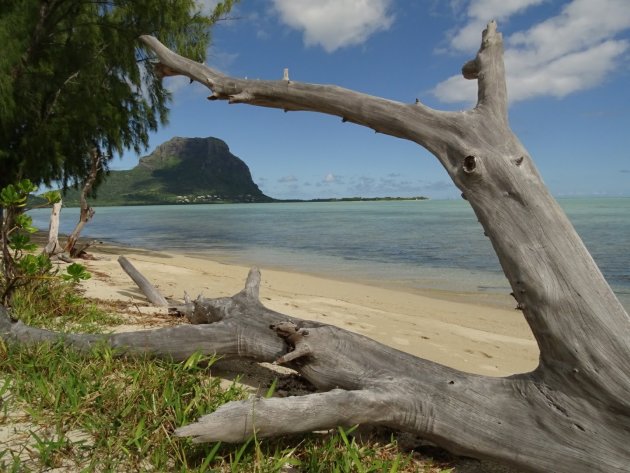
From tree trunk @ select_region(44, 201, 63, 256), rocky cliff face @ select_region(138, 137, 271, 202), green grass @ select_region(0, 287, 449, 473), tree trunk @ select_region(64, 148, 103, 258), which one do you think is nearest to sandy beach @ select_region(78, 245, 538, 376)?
tree trunk @ select_region(64, 148, 103, 258)

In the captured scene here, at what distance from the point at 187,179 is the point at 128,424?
171 metres

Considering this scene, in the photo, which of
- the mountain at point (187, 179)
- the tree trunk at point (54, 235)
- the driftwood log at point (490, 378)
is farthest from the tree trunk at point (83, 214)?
the mountain at point (187, 179)

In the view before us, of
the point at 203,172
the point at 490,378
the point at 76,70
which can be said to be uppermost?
the point at 203,172

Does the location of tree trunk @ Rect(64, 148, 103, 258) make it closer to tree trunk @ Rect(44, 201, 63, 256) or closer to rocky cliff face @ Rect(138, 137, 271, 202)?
tree trunk @ Rect(44, 201, 63, 256)

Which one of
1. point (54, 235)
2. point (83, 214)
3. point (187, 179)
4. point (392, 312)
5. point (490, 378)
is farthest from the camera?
point (187, 179)

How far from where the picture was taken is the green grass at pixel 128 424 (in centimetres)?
215

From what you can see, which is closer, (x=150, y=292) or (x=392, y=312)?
(x=150, y=292)

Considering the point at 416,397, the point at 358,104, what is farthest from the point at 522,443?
the point at 358,104

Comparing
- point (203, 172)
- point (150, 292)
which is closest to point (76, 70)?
point (150, 292)

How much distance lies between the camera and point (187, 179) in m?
167

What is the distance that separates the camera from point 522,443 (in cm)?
233

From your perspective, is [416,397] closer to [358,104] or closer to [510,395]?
[510,395]

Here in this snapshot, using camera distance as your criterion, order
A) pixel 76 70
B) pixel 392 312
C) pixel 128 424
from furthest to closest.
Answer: pixel 76 70
pixel 392 312
pixel 128 424

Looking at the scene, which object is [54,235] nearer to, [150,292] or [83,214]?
[83,214]
